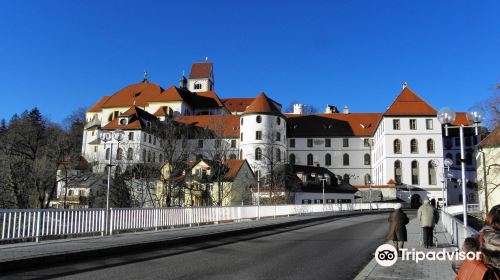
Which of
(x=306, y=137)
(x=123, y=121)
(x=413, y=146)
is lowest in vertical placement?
(x=413, y=146)

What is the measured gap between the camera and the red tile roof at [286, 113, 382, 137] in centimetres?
9844

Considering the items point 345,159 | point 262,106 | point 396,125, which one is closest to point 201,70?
point 262,106

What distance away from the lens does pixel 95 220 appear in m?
16.5

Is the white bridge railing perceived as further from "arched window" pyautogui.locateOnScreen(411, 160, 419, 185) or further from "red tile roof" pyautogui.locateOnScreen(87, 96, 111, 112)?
"red tile roof" pyautogui.locateOnScreen(87, 96, 111, 112)

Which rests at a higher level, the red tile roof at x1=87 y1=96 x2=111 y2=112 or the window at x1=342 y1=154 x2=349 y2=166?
the red tile roof at x1=87 y1=96 x2=111 y2=112

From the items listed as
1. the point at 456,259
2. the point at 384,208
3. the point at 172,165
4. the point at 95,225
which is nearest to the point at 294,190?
the point at 384,208

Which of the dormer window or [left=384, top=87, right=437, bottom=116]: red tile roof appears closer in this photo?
[left=384, top=87, right=437, bottom=116]: red tile roof

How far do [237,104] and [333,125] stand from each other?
4056 cm

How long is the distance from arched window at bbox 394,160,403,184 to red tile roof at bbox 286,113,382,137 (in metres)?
18.2

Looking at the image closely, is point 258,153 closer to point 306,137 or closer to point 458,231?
point 306,137

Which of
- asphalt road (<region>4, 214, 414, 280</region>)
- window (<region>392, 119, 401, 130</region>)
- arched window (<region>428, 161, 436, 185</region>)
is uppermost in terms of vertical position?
window (<region>392, 119, 401, 130</region>)

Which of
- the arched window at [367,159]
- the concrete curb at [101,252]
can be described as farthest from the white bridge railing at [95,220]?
the arched window at [367,159]

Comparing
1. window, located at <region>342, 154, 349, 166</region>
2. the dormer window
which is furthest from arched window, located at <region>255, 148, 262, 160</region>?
the dormer window

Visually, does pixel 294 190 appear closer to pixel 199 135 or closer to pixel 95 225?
pixel 199 135
